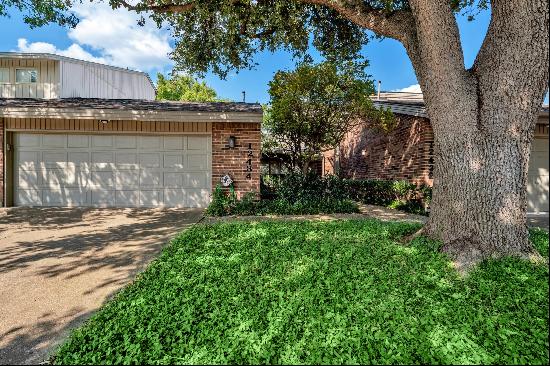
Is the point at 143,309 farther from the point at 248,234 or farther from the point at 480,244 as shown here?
the point at 480,244

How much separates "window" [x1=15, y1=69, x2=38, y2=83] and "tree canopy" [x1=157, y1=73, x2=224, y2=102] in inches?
623

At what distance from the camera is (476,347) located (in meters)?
2.15

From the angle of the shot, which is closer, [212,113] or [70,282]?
[70,282]

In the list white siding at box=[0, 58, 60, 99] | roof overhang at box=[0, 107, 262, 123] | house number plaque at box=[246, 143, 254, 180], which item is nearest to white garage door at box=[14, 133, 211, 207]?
roof overhang at box=[0, 107, 262, 123]

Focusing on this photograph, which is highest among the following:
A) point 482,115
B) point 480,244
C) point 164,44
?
point 164,44

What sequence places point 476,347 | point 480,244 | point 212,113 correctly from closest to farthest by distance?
point 476,347 < point 480,244 < point 212,113

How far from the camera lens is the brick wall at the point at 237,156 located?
8.42 meters

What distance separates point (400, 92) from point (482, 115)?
1673 cm

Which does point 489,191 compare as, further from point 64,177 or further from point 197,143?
point 64,177

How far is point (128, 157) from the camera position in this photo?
8.58 meters

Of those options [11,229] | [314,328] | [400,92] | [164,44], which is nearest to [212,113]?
[164,44]

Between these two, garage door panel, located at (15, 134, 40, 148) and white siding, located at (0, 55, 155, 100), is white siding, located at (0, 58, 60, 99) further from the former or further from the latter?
garage door panel, located at (15, 134, 40, 148)

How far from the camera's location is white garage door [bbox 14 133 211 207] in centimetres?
842

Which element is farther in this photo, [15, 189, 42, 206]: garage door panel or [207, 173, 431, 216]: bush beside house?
[15, 189, 42, 206]: garage door panel
